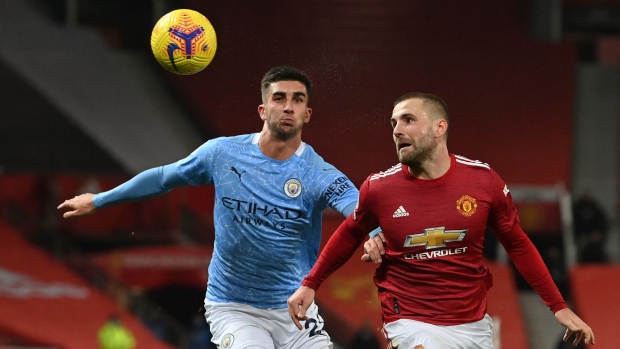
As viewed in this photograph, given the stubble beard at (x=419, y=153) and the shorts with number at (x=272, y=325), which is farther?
the shorts with number at (x=272, y=325)

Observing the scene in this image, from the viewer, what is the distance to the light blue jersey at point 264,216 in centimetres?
535

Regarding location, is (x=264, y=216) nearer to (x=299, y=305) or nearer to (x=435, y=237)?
(x=299, y=305)

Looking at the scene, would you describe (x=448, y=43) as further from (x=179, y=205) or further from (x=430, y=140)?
(x=430, y=140)

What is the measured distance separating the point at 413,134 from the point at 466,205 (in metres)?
0.42

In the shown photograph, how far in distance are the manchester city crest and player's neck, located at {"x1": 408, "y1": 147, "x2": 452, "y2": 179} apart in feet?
2.77

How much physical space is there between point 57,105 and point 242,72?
7851 mm

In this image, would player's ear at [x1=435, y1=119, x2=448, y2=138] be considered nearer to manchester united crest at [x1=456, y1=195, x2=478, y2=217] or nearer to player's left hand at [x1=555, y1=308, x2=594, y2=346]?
manchester united crest at [x1=456, y1=195, x2=478, y2=217]

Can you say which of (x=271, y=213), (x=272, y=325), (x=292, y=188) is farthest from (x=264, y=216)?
(x=272, y=325)

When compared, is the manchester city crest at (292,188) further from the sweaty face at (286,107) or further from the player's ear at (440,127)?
the player's ear at (440,127)

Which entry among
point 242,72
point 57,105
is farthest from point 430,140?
point 57,105

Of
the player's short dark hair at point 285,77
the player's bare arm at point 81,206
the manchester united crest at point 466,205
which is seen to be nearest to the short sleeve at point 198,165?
the player's short dark hair at point 285,77

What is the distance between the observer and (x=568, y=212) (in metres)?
17.2

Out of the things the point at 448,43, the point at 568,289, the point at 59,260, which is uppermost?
the point at 448,43

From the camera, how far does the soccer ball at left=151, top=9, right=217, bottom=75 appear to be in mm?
6051
